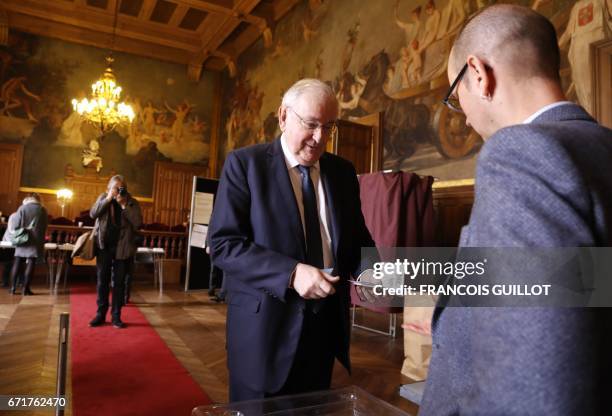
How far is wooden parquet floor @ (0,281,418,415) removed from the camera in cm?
356

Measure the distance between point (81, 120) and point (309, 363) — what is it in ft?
48.1

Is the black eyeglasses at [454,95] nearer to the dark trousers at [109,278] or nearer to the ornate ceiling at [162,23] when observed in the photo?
the dark trousers at [109,278]

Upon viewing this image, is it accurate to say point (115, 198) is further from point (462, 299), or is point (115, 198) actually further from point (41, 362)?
point (462, 299)

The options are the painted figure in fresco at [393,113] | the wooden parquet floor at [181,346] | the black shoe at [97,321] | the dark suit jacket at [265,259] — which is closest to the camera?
the dark suit jacket at [265,259]

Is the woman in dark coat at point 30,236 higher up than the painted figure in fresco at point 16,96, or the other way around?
the painted figure in fresco at point 16,96

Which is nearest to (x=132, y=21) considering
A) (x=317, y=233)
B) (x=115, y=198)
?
(x=115, y=198)

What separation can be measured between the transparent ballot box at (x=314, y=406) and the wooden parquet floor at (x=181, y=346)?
7.53 ft

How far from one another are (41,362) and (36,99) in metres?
12.2

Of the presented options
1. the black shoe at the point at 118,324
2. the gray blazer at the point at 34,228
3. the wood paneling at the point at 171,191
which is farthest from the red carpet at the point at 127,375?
the wood paneling at the point at 171,191

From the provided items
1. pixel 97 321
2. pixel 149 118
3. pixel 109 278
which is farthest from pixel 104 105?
pixel 97 321

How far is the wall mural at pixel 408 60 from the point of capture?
4.79 meters

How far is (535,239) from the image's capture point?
0.66 meters

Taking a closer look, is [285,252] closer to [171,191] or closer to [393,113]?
[393,113]

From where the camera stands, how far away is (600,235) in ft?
2.29
